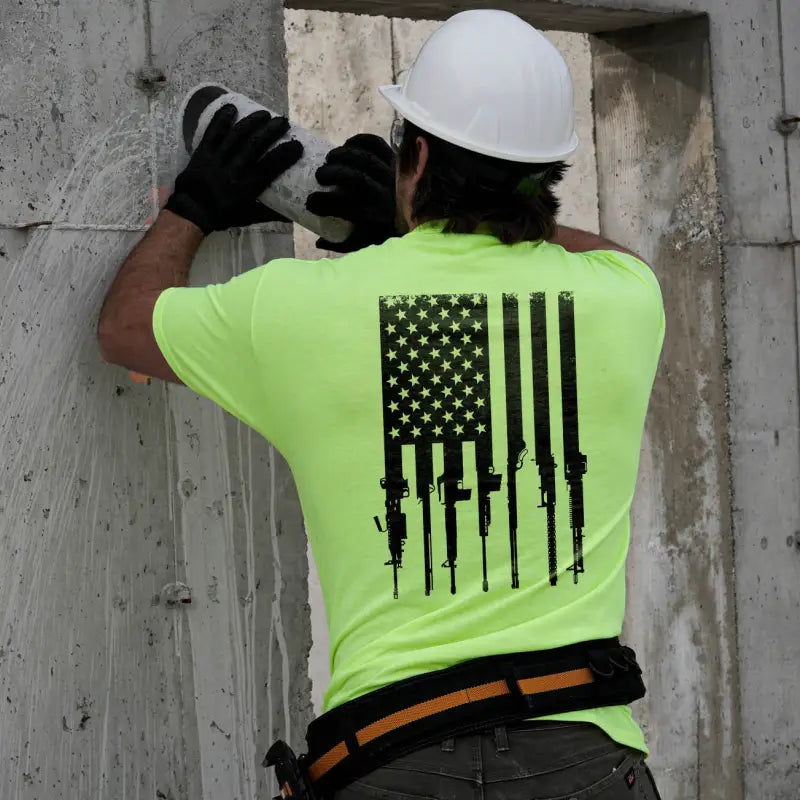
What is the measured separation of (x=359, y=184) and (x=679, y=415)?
2041 millimetres

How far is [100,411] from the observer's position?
9.82 feet

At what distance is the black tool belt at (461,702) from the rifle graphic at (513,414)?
145 millimetres

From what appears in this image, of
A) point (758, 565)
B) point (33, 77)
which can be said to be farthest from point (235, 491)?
point (758, 565)

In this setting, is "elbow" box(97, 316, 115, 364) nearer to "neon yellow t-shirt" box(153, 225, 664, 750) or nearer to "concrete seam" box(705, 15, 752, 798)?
"neon yellow t-shirt" box(153, 225, 664, 750)

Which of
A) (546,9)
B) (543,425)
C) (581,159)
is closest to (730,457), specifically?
(546,9)

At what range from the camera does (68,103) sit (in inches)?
116

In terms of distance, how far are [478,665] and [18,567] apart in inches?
47.3

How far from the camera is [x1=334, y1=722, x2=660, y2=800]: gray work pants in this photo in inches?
83.6

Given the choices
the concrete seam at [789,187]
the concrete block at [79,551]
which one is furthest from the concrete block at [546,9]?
the concrete block at [79,551]

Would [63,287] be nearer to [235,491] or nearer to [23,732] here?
[235,491]

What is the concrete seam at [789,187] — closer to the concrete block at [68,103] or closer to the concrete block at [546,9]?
the concrete block at [546,9]

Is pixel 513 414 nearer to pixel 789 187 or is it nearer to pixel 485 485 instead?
pixel 485 485

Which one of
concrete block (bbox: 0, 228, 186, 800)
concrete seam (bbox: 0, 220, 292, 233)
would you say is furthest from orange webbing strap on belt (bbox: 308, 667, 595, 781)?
concrete seam (bbox: 0, 220, 292, 233)

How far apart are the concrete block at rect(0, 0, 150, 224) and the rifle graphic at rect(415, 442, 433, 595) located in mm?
1170
